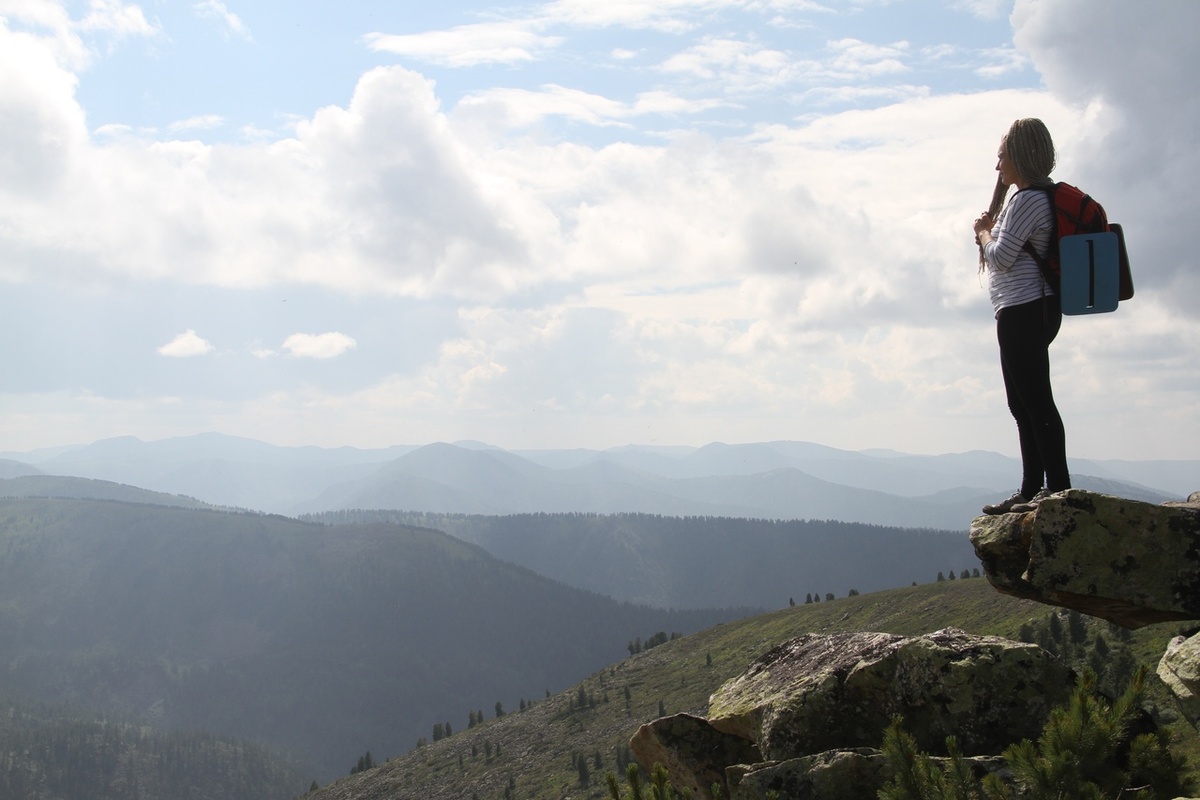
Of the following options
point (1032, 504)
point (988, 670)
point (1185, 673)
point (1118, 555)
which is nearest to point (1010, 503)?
point (1032, 504)

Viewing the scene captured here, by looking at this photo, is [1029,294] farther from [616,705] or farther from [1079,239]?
[616,705]

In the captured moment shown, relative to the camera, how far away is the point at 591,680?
17150 centimetres

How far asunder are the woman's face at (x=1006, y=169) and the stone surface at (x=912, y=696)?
653 cm

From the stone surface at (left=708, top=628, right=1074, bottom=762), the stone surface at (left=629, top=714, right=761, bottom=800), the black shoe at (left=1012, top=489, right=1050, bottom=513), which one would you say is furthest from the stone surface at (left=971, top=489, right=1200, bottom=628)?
the stone surface at (left=629, top=714, right=761, bottom=800)

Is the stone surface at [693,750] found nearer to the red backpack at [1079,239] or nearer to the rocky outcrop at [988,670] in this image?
the rocky outcrop at [988,670]

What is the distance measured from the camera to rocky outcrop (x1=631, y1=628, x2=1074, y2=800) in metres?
11.9

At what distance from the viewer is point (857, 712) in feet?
43.9

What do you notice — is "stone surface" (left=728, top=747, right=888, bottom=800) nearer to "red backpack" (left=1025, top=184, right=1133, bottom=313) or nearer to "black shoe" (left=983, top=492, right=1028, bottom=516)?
"black shoe" (left=983, top=492, right=1028, bottom=516)

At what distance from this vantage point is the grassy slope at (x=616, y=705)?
111 meters

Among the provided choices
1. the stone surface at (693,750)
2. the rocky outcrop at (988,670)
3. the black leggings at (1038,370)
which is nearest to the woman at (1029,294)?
the black leggings at (1038,370)

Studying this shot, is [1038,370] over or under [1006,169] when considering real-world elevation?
under

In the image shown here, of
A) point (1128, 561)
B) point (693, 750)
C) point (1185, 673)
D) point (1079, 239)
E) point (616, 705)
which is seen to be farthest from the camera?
point (616, 705)

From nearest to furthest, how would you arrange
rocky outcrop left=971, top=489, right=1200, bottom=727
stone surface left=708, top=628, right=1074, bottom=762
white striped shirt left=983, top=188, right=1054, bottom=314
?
rocky outcrop left=971, top=489, right=1200, bottom=727
white striped shirt left=983, top=188, right=1054, bottom=314
stone surface left=708, top=628, right=1074, bottom=762

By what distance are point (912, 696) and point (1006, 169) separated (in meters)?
7.61
